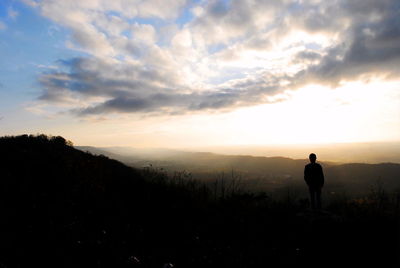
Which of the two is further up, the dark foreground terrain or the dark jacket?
the dark jacket

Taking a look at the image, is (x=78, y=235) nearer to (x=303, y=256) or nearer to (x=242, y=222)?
(x=242, y=222)

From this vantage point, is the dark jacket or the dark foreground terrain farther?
the dark jacket

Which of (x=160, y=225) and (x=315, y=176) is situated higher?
(x=315, y=176)

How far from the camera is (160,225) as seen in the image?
645 cm

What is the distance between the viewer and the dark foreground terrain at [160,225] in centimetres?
486

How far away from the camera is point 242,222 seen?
7078 mm

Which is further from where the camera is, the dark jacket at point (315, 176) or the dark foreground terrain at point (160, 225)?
the dark jacket at point (315, 176)

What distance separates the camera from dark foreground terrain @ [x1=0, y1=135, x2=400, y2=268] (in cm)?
486

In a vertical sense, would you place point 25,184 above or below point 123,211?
above

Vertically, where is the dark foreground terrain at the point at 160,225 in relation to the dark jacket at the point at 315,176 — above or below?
below

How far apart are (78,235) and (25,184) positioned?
9.66 ft

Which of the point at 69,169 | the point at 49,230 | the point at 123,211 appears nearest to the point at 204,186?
the point at 123,211

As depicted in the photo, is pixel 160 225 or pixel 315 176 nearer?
pixel 160 225

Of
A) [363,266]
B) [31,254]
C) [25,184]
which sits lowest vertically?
[363,266]
